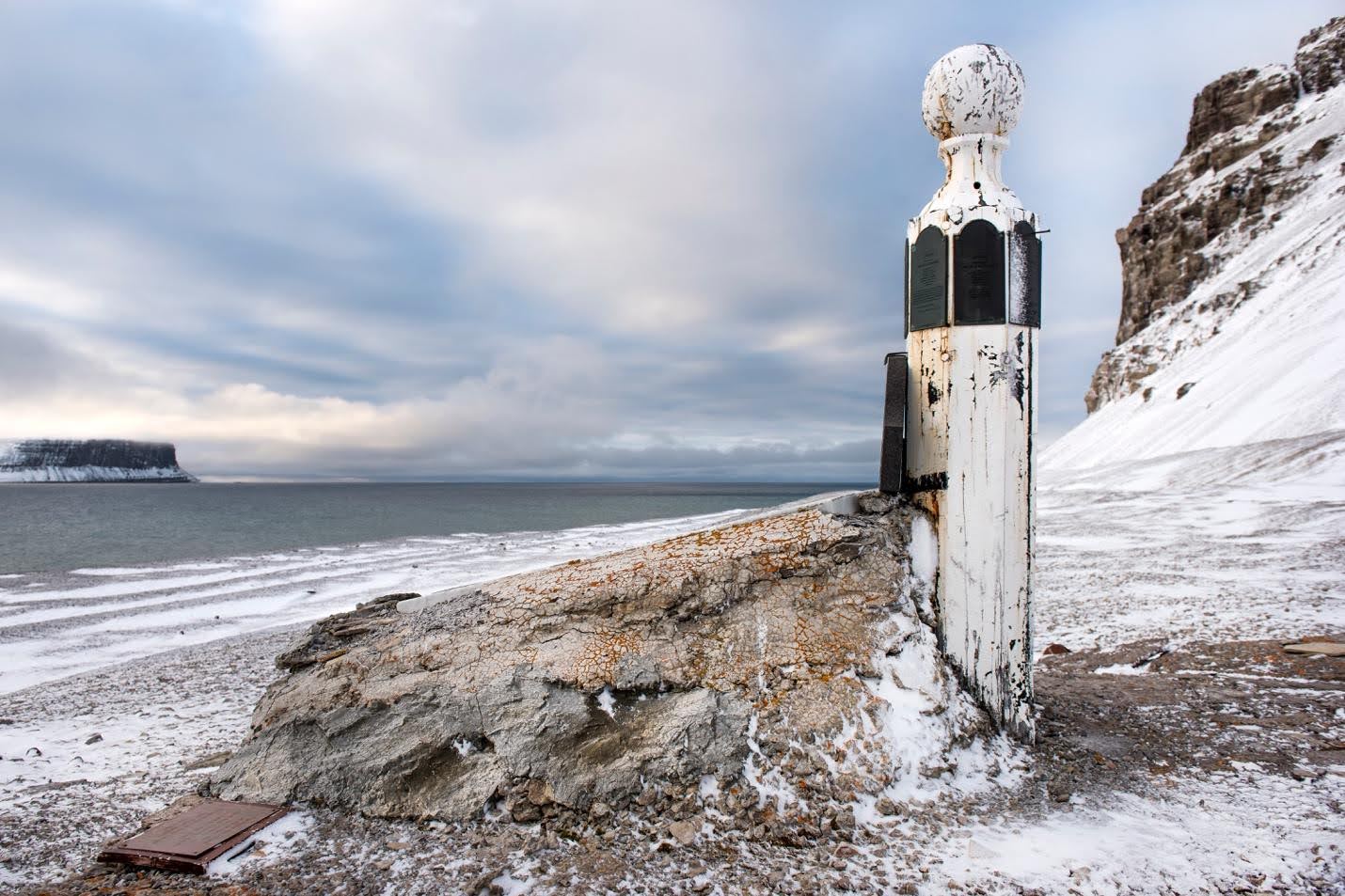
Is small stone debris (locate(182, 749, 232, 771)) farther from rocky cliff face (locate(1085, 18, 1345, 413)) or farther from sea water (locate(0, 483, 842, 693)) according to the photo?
rocky cliff face (locate(1085, 18, 1345, 413))

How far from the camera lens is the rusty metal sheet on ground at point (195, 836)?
296 centimetres

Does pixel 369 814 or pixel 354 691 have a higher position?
pixel 354 691

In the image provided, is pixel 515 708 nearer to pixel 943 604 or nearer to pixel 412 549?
pixel 943 604

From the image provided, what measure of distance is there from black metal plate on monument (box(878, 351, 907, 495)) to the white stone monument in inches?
4.8

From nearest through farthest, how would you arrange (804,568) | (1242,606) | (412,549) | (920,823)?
(920,823), (804,568), (1242,606), (412,549)

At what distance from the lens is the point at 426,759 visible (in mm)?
3512

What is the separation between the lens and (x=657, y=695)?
11.9 feet

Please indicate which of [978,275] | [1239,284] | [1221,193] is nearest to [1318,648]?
[978,275]

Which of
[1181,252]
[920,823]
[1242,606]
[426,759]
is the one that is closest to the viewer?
[920,823]

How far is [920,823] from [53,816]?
179 inches

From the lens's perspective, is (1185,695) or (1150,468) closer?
(1185,695)

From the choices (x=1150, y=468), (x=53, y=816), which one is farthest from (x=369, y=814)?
(x=1150, y=468)

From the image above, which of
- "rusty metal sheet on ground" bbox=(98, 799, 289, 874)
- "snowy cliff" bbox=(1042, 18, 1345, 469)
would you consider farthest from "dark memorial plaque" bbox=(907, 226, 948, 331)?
"snowy cliff" bbox=(1042, 18, 1345, 469)

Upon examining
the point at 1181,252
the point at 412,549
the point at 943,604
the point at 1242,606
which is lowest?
the point at 412,549
